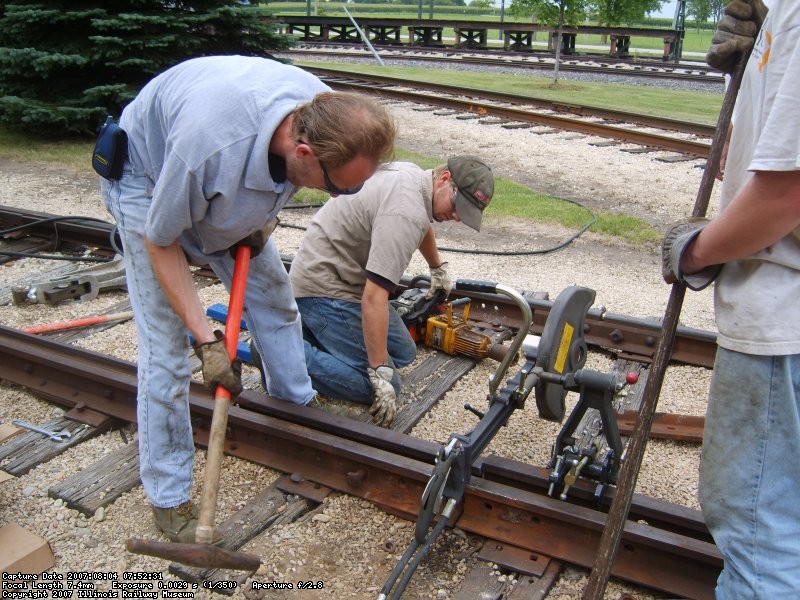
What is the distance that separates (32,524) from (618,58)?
75.5 feet

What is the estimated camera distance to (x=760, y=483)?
2.12m

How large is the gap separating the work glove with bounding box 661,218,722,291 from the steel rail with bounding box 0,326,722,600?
3.59 ft

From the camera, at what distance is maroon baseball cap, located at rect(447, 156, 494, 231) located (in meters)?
3.93

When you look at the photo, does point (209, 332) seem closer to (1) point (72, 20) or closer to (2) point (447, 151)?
(2) point (447, 151)

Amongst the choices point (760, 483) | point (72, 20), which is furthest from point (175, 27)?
point (760, 483)

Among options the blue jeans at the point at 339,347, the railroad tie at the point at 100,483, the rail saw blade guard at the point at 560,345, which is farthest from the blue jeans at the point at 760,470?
the railroad tie at the point at 100,483

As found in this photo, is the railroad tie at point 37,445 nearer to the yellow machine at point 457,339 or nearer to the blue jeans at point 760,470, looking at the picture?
the yellow machine at point 457,339

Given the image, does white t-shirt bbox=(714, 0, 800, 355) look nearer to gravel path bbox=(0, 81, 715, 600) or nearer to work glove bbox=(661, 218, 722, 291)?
work glove bbox=(661, 218, 722, 291)

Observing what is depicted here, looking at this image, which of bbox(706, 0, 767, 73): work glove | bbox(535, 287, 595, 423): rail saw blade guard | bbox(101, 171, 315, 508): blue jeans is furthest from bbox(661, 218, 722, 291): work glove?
bbox(101, 171, 315, 508): blue jeans

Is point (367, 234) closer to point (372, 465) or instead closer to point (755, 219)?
point (372, 465)

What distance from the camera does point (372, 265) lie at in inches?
152

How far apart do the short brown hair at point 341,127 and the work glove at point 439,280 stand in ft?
7.04

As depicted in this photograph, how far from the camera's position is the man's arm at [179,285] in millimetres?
2869

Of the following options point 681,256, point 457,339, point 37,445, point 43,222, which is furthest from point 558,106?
point 681,256
